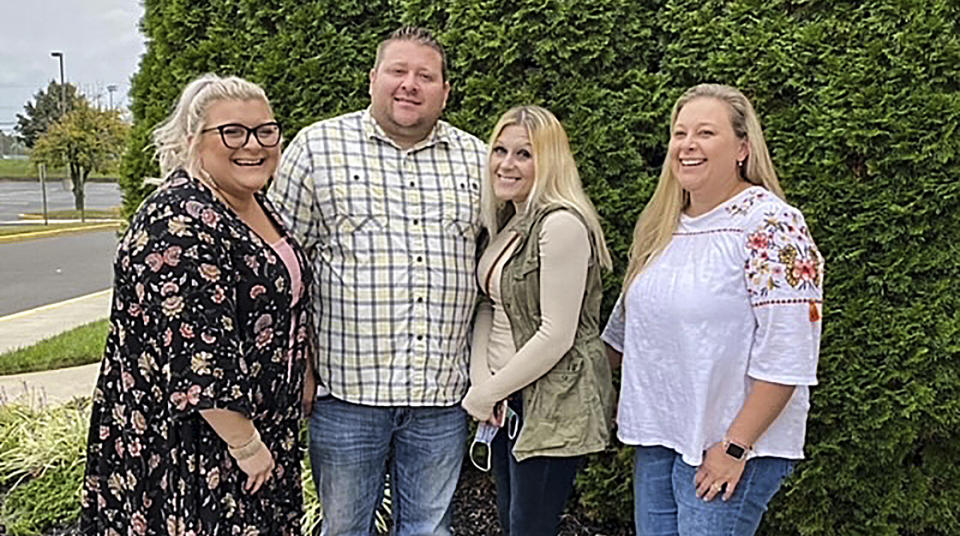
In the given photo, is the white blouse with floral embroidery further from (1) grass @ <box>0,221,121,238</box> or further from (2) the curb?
(1) grass @ <box>0,221,121,238</box>

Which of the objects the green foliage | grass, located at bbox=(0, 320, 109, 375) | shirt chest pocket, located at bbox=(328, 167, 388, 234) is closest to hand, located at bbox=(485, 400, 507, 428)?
shirt chest pocket, located at bbox=(328, 167, 388, 234)

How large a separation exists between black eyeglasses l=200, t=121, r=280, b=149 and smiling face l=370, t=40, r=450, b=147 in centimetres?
38

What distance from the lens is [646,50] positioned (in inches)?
124

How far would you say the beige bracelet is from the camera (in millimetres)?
2088

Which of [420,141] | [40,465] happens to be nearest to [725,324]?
[420,141]

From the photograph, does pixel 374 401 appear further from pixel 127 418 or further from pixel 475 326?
pixel 127 418

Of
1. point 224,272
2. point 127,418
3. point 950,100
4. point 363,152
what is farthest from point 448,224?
point 950,100

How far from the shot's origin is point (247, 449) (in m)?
2.10

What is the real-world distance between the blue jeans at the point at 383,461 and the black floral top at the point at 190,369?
19 cm

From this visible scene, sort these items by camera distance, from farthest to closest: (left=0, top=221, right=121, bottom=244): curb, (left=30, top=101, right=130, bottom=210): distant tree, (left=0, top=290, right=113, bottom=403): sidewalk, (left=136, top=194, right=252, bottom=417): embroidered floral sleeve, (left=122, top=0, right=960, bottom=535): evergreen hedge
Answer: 1. (left=30, top=101, right=130, bottom=210): distant tree
2. (left=0, top=221, right=121, bottom=244): curb
3. (left=0, top=290, right=113, bottom=403): sidewalk
4. (left=122, top=0, right=960, bottom=535): evergreen hedge
5. (left=136, top=194, right=252, bottom=417): embroidered floral sleeve

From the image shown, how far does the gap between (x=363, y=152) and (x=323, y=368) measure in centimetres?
62

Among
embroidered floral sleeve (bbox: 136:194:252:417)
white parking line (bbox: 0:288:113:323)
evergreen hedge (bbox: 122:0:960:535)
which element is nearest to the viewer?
embroidered floral sleeve (bbox: 136:194:252:417)

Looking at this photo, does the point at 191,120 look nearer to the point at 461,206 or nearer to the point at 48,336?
the point at 461,206

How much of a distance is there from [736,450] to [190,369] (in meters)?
1.26
